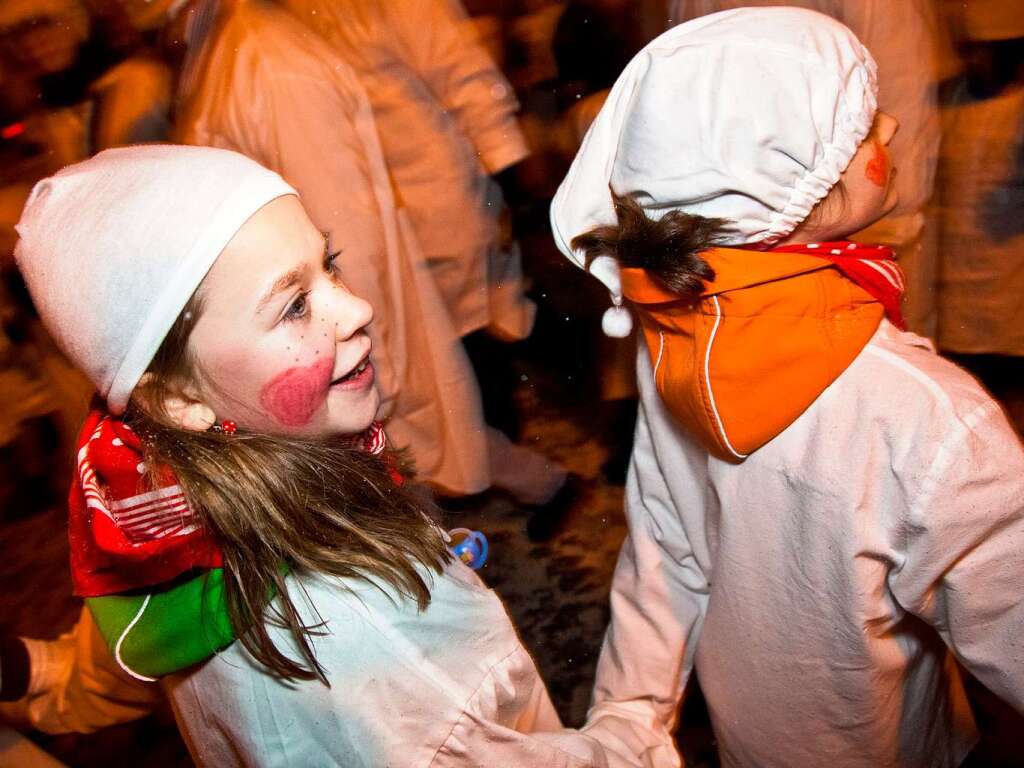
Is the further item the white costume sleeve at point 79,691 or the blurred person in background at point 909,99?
the blurred person in background at point 909,99

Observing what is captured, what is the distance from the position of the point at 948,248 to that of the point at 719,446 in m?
1.25

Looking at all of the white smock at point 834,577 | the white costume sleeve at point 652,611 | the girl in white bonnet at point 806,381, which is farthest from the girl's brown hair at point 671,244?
the white costume sleeve at point 652,611

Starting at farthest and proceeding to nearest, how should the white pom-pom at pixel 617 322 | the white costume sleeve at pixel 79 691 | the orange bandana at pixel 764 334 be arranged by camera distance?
the white costume sleeve at pixel 79 691, the white pom-pom at pixel 617 322, the orange bandana at pixel 764 334

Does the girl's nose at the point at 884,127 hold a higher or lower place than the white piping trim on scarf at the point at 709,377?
higher

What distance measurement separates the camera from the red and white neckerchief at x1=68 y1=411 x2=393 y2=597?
0.77m

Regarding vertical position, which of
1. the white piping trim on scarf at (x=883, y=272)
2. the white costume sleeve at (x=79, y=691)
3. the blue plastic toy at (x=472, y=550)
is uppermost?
the white piping trim on scarf at (x=883, y=272)

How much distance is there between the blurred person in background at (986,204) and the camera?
167 cm

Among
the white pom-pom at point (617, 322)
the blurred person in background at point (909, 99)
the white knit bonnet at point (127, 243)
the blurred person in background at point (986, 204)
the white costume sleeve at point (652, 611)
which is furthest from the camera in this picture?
the blurred person in background at point (986, 204)

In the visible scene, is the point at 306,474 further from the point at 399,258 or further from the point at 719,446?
the point at 399,258

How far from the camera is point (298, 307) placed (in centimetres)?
84

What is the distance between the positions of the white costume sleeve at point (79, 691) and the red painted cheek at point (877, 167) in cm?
136

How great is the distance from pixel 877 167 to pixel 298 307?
0.70m

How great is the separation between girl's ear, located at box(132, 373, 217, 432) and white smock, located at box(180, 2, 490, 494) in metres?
0.69

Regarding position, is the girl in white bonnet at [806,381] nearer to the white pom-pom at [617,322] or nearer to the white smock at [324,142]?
the white pom-pom at [617,322]
